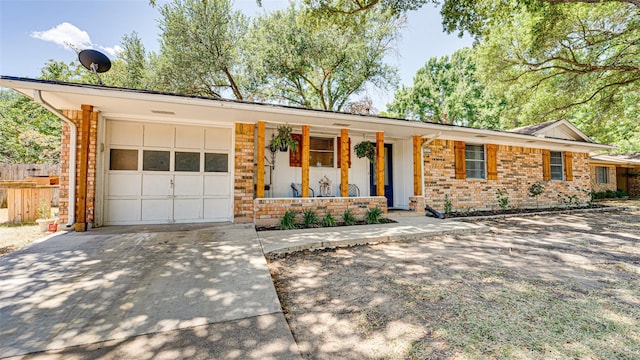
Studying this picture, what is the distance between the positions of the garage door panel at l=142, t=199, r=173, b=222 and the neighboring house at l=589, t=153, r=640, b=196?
63.0ft

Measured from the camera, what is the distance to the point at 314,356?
163 cm

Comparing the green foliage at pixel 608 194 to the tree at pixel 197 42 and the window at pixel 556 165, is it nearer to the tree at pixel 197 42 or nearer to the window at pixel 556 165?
the window at pixel 556 165

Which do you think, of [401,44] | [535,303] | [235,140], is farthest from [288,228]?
[401,44]

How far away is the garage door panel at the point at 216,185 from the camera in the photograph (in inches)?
234

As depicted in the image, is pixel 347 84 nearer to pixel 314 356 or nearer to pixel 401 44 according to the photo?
pixel 401 44

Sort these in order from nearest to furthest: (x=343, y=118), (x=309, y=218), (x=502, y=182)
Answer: (x=309, y=218)
(x=343, y=118)
(x=502, y=182)

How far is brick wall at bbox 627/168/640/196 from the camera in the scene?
1455 centimetres

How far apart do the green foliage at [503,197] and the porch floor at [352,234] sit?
11.0 ft

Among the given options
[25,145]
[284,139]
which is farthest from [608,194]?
[25,145]

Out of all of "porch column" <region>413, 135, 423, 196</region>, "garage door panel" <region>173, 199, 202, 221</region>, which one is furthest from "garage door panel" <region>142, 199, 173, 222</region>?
"porch column" <region>413, 135, 423, 196</region>

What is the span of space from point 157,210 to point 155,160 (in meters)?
1.13

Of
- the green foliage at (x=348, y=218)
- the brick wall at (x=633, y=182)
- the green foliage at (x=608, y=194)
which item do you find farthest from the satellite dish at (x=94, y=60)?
the brick wall at (x=633, y=182)

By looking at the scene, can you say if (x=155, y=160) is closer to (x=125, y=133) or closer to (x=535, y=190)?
(x=125, y=133)

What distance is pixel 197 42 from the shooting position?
9773 millimetres
